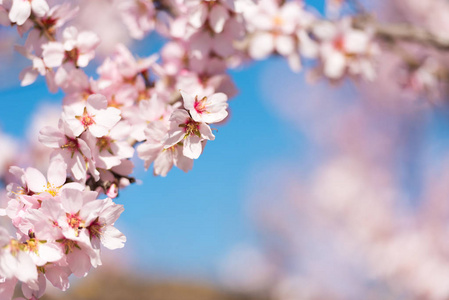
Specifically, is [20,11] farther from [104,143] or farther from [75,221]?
[75,221]

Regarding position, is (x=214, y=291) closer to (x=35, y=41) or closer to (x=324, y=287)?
(x=324, y=287)

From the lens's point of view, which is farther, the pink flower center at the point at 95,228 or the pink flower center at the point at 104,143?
the pink flower center at the point at 104,143

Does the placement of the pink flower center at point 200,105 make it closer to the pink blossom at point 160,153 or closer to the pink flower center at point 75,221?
the pink blossom at point 160,153

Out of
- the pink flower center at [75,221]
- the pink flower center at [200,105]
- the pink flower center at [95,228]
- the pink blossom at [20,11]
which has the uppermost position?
the pink blossom at [20,11]

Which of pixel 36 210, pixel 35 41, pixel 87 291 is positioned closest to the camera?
pixel 36 210

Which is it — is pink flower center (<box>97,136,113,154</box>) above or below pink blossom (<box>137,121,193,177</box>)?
below

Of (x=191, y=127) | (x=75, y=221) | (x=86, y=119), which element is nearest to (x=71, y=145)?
(x=86, y=119)

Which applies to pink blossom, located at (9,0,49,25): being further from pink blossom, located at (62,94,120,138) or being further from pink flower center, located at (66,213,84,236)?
pink flower center, located at (66,213,84,236)

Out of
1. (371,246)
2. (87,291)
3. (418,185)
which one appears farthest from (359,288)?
(87,291)

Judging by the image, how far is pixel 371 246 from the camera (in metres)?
5.06

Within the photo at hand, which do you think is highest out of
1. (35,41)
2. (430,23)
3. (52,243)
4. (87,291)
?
(430,23)

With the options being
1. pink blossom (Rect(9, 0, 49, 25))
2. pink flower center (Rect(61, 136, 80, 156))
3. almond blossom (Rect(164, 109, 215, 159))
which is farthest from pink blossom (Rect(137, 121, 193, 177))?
pink blossom (Rect(9, 0, 49, 25))

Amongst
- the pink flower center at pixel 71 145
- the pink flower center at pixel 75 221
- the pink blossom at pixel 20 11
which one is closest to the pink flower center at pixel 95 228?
the pink flower center at pixel 75 221

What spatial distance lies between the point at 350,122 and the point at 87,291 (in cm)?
534
